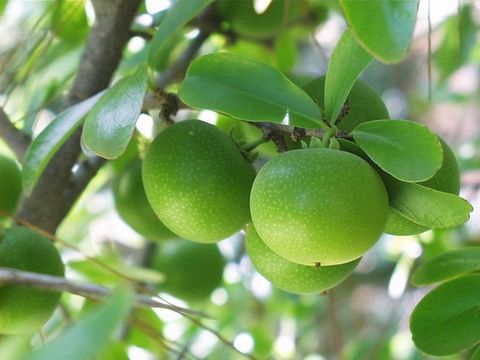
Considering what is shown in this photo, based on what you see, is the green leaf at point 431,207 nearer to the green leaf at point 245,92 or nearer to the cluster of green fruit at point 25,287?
the green leaf at point 245,92

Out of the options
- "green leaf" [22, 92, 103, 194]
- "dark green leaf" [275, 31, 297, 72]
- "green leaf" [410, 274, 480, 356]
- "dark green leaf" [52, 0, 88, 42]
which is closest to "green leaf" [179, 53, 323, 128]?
"green leaf" [22, 92, 103, 194]

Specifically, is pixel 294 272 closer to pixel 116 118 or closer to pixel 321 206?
pixel 321 206

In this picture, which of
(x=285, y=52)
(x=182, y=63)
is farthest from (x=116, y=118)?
(x=285, y=52)

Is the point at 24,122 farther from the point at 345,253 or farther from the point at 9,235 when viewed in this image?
the point at 345,253

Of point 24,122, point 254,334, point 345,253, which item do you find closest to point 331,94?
point 345,253

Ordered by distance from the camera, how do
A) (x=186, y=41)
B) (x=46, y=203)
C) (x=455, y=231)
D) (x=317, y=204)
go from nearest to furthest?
(x=317, y=204) < (x=46, y=203) < (x=186, y=41) < (x=455, y=231)
